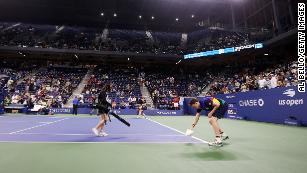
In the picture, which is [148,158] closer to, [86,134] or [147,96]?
[86,134]

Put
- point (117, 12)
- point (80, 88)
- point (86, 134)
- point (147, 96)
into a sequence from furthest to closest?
1. point (117, 12)
2. point (80, 88)
3. point (147, 96)
4. point (86, 134)

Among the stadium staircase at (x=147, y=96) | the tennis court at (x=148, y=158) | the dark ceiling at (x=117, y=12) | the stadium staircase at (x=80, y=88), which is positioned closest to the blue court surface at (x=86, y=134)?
the tennis court at (x=148, y=158)

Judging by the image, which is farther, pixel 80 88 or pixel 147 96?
pixel 80 88

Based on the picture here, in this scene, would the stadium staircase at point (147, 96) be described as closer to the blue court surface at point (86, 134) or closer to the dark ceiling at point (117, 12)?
the dark ceiling at point (117, 12)

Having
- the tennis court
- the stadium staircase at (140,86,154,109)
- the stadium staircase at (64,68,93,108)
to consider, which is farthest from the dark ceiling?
the tennis court

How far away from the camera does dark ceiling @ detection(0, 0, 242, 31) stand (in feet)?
131

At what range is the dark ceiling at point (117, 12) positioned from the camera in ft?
131

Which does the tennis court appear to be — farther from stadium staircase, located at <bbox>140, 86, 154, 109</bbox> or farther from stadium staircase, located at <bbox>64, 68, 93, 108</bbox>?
stadium staircase, located at <bbox>140, 86, 154, 109</bbox>

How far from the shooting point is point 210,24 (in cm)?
4769

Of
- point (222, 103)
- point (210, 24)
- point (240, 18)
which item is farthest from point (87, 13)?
point (222, 103)

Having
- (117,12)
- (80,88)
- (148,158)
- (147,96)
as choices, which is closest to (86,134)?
(148,158)

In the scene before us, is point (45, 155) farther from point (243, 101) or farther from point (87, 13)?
point (87, 13)

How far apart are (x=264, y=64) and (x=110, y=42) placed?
72.4 ft

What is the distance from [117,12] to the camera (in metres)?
43.5
